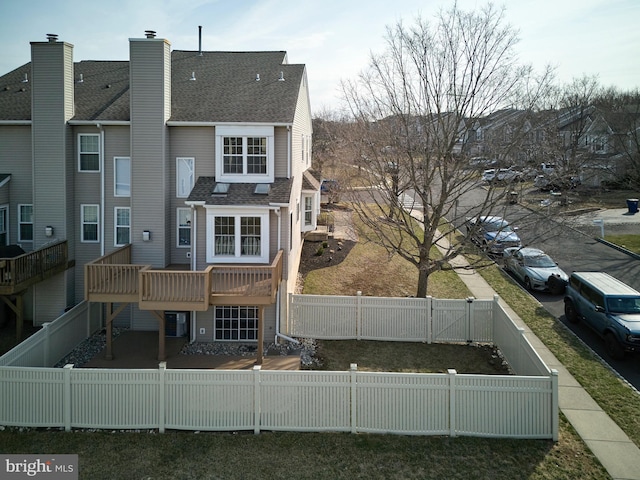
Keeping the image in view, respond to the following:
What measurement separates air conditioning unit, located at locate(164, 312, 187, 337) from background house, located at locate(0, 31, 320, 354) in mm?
83

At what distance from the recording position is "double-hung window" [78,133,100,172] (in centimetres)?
1845

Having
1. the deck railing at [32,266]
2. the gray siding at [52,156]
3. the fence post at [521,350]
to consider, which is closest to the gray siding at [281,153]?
the gray siding at [52,156]

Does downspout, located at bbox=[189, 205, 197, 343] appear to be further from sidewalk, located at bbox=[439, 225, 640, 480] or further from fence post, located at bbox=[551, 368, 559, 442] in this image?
sidewalk, located at bbox=[439, 225, 640, 480]

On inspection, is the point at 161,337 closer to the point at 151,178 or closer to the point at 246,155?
the point at 151,178

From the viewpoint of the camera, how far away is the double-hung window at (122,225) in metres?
18.5

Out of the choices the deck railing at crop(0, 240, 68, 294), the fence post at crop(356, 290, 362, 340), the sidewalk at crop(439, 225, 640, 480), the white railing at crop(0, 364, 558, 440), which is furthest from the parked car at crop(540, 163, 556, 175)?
the deck railing at crop(0, 240, 68, 294)

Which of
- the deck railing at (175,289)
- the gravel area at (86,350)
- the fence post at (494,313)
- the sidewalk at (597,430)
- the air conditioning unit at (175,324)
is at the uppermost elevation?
the deck railing at (175,289)

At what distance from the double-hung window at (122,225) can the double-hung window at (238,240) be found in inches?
149

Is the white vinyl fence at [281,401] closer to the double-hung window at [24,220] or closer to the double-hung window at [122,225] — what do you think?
the double-hung window at [122,225]

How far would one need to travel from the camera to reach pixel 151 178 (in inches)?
695

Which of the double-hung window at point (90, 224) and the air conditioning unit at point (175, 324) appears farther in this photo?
the double-hung window at point (90, 224)

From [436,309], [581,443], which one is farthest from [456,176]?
[581,443]

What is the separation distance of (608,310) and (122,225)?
1660cm

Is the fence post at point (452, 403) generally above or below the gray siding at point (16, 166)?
below
